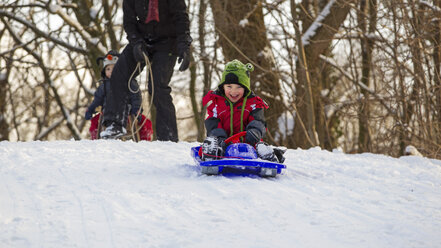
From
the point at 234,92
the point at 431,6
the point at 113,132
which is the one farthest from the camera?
the point at 431,6

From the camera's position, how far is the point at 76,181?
123 inches

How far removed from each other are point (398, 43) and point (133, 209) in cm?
566

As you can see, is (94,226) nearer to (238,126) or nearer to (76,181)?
(76,181)

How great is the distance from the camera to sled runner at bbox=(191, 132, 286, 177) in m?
3.33

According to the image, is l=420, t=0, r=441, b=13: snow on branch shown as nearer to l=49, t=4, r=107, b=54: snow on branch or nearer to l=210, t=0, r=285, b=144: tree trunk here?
l=210, t=0, r=285, b=144: tree trunk

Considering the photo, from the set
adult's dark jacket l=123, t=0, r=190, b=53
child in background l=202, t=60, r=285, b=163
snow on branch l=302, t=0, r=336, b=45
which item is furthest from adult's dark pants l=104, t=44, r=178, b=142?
snow on branch l=302, t=0, r=336, b=45

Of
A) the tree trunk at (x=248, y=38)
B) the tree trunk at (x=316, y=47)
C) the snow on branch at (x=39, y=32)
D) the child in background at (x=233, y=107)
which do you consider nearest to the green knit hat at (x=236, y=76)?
the child in background at (x=233, y=107)

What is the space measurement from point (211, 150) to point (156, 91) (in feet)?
6.28

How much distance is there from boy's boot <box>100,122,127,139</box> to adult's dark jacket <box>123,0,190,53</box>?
39.1 inches

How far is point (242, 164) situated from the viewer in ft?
10.9

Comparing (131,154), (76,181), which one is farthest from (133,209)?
(131,154)

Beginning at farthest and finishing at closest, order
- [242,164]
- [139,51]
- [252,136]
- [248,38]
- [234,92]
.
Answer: [248,38], [139,51], [234,92], [252,136], [242,164]

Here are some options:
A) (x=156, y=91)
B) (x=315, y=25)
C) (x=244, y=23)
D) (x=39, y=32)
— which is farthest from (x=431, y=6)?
(x=39, y=32)

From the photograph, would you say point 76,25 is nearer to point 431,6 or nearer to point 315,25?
point 315,25
